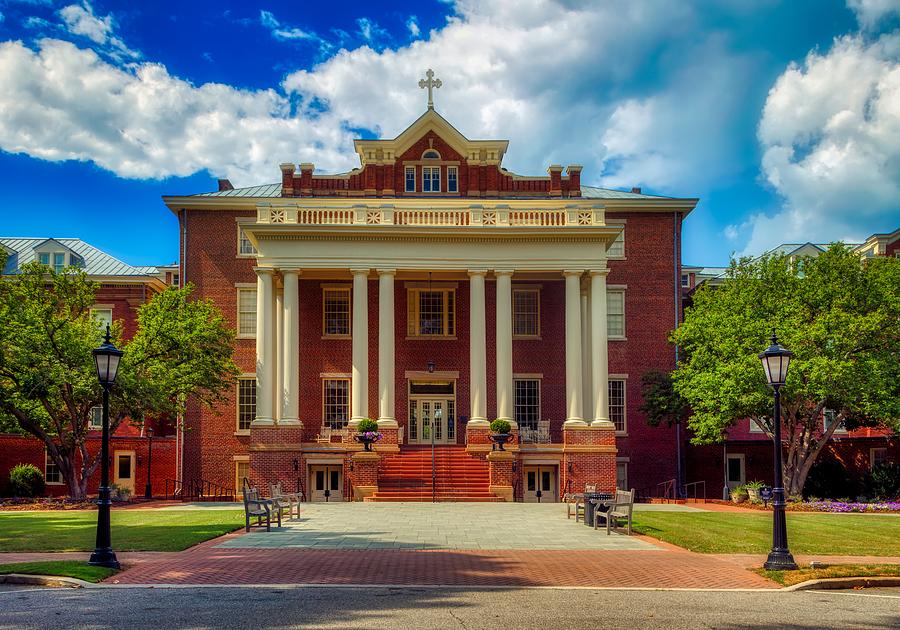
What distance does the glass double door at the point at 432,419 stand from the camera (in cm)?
3972

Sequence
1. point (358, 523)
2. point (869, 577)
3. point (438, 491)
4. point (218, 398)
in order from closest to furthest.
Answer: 1. point (869, 577)
2. point (358, 523)
3. point (438, 491)
4. point (218, 398)

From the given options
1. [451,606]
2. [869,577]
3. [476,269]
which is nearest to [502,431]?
[476,269]

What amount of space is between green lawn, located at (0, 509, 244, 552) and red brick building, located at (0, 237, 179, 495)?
10.1m

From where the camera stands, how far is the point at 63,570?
14109mm

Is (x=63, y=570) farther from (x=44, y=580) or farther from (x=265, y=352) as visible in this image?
(x=265, y=352)

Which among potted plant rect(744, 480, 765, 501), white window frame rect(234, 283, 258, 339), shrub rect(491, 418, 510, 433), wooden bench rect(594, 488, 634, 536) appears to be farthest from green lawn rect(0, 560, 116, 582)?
white window frame rect(234, 283, 258, 339)

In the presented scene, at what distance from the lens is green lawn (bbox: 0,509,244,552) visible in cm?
1802

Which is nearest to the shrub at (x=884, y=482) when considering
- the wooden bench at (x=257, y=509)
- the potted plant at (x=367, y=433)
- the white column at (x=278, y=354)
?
the potted plant at (x=367, y=433)

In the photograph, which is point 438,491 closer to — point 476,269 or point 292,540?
point 476,269

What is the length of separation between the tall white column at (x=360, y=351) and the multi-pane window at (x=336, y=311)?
488cm

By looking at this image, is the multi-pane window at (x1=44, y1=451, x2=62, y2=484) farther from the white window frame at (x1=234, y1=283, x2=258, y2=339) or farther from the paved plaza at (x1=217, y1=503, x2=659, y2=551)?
the paved plaza at (x1=217, y1=503, x2=659, y2=551)

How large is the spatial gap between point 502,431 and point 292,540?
49.6 feet

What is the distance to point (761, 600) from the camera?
1267 centimetres

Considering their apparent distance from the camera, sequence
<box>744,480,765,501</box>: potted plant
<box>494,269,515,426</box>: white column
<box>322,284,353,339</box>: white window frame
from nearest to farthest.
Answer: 1. <box>744,480,765,501</box>: potted plant
2. <box>494,269,515,426</box>: white column
3. <box>322,284,353,339</box>: white window frame
